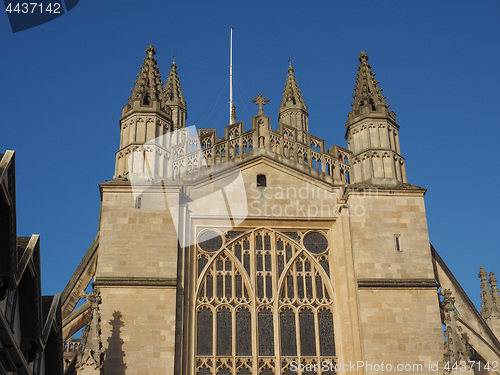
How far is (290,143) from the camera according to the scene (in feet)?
75.0

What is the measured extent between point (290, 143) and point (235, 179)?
6.88 feet

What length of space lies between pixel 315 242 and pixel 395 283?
7.93ft

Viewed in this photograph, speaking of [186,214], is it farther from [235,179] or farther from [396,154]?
[396,154]

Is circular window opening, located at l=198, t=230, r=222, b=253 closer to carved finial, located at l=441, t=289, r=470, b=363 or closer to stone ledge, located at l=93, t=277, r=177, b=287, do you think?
stone ledge, located at l=93, t=277, r=177, b=287

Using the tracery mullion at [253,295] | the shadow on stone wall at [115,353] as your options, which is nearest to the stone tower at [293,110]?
the tracery mullion at [253,295]

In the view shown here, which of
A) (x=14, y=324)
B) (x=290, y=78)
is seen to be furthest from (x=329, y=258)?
(x=290, y=78)

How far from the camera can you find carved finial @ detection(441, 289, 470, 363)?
18.9m

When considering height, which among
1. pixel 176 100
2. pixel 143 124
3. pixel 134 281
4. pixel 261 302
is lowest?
pixel 261 302

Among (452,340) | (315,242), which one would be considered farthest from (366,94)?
(452,340)

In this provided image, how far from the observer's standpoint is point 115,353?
18891mm

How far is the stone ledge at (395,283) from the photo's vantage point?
66.2 ft

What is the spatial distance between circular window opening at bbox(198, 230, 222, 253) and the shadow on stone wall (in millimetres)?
3069

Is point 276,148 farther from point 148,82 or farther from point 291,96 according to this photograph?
point 291,96

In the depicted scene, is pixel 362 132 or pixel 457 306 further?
pixel 362 132
